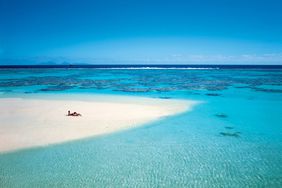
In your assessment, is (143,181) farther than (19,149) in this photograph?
No

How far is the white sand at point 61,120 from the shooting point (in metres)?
9.24

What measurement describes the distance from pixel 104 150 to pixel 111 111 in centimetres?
564

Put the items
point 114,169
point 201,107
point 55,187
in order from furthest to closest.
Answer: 1. point 201,107
2. point 114,169
3. point 55,187

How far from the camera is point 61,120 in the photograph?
11820 millimetres

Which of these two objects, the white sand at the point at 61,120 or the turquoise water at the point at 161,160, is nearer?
the turquoise water at the point at 161,160

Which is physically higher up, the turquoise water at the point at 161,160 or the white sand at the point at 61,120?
the turquoise water at the point at 161,160

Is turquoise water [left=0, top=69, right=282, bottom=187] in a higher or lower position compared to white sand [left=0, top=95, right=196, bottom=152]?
higher

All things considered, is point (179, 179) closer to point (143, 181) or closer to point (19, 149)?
point (143, 181)

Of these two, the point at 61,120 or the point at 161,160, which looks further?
the point at 61,120

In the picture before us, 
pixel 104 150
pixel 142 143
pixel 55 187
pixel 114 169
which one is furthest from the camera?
pixel 142 143

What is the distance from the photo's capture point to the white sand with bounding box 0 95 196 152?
924 cm

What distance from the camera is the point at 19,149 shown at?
8.23m

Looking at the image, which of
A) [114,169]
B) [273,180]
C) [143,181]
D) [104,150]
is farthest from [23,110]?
[273,180]

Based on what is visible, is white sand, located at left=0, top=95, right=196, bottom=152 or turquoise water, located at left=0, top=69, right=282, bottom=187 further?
white sand, located at left=0, top=95, right=196, bottom=152
